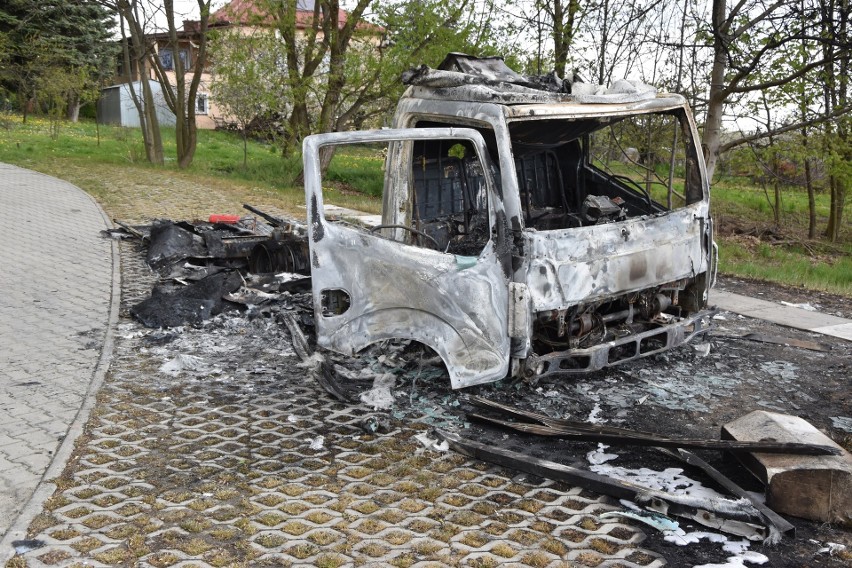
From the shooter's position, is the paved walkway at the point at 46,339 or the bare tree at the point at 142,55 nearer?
the paved walkway at the point at 46,339

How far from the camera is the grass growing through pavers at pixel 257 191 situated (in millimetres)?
14055

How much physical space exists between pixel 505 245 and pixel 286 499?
2163 millimetres

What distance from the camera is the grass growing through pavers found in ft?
46.1

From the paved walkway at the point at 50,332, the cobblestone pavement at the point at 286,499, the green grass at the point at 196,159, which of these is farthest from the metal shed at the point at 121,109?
the cobblestone pavement at the point at 286,499

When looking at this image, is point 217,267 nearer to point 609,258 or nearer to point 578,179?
point 578,179

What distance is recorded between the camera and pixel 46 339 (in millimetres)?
7148

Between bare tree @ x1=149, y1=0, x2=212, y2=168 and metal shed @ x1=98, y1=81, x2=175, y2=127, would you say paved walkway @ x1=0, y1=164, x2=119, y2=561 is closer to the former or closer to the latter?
bare tree @ x1=149, y1=0, x2=212, y2=168

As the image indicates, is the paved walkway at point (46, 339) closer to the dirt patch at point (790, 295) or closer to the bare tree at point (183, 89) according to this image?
the dirt patch at point (790, 295)

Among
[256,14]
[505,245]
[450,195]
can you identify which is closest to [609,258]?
[505,245]

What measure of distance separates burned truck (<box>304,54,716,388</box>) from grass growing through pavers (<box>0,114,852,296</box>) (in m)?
5.01

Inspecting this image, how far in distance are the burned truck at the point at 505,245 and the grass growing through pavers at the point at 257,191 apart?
5.01 meters

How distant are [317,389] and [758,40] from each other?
979 centimetres

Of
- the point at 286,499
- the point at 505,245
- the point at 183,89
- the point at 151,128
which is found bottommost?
the point at 286,499

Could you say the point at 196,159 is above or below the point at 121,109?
below
